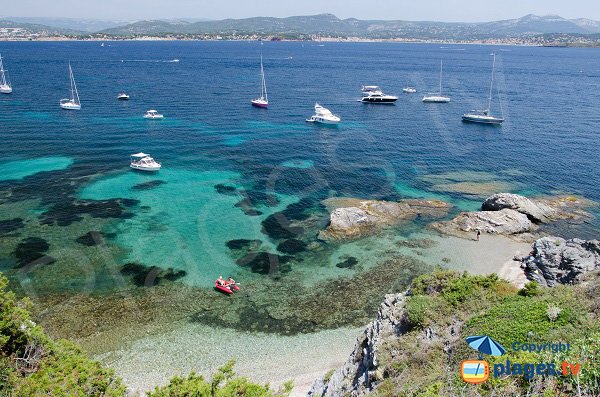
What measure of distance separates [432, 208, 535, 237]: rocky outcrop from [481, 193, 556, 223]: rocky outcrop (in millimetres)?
1116

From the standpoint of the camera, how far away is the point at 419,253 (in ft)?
156

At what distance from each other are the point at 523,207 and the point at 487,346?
41.7m

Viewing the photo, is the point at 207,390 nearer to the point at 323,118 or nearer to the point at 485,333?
the point at 485,333

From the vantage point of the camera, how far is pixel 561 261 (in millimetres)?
40875

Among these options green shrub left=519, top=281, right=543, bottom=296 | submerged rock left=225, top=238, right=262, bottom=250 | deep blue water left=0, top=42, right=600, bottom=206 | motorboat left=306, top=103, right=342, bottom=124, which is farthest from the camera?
motorboat left=306, top=103, right=342, bottom=124

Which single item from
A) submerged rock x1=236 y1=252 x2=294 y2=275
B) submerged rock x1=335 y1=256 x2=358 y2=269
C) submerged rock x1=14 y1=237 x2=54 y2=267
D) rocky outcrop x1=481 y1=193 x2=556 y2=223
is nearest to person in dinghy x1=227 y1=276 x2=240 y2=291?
submerged rock x1=236 y1=252 x2=294 y2=275

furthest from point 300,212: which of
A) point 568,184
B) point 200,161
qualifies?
point 568,184

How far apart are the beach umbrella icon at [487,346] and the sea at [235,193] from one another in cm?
1714

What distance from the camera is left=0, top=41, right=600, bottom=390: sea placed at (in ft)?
125

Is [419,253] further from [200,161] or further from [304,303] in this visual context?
[200,161]

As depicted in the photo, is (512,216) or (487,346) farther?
(512,216)

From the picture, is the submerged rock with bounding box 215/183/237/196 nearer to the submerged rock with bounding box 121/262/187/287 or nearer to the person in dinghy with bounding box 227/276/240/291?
the submerged rock with bounding box 121/262/187/287

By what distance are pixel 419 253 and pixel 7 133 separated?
3305 inches

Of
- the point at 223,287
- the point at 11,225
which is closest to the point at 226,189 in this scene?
the point at 223,287
